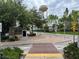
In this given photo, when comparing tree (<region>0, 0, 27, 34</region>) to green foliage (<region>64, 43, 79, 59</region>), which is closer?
green foliage (<region>64, 43, 79, 59</region>)

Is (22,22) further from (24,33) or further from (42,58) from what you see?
(42,58)

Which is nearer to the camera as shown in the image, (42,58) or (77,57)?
(77,57)

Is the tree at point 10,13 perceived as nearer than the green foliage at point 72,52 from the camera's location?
No

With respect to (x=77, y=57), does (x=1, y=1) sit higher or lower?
higher

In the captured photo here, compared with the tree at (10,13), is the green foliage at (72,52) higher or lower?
lower

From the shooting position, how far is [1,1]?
49.3m

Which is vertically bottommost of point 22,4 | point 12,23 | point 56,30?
point 56,30

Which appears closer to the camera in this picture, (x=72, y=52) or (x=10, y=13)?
(x=72, y=52)

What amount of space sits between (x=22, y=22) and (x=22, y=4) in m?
4.13

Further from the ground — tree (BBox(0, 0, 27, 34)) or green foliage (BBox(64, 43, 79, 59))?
tree (BBox(0, 0, 27, 34))

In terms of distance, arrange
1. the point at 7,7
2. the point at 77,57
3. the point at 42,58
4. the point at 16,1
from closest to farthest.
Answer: the point at 77,57 < the point at 42,58 < the point at 7,7 < the point at 16,1

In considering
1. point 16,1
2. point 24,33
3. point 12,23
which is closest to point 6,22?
point 12,23

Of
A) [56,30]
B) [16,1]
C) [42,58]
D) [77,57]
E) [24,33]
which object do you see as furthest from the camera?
[56,30]

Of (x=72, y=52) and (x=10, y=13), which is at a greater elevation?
(x=10, y=13)
